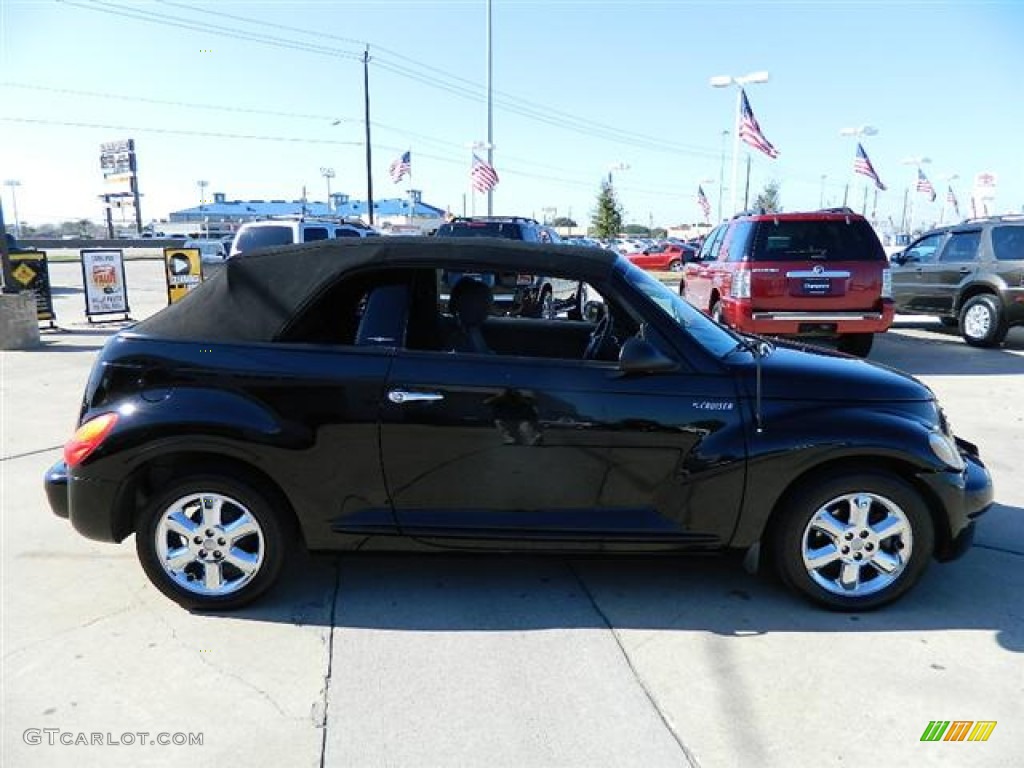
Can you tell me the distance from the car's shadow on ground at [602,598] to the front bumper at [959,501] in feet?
1.00

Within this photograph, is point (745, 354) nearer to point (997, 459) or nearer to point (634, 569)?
point (634, 569)

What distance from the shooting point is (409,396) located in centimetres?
336

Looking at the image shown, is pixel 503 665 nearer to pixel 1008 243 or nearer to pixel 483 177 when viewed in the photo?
pixel 1008 243

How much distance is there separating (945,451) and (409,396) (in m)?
2.43

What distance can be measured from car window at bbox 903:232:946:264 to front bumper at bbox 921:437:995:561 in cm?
1019

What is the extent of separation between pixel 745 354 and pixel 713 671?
4.81ft

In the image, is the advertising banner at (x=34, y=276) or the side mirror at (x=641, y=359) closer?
the side mirror at (x=641, y=359)

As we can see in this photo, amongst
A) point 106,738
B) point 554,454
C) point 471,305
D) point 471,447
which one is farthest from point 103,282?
point 554,454

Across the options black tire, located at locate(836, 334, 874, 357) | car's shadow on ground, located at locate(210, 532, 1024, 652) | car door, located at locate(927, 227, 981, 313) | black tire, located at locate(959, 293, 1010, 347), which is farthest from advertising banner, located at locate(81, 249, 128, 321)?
black tire, located at locate(959, 293, 1010, 347)

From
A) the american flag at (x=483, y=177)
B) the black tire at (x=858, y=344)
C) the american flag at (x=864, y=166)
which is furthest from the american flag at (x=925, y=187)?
the black tire at (x=858, y=344)

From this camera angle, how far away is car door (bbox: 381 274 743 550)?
→ 3340 millimetres

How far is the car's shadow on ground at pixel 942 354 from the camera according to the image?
31.6ft

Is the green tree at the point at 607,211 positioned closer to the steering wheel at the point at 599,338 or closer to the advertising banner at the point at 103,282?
the advertising banner at the point at 103,282

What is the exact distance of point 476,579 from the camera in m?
3.85
